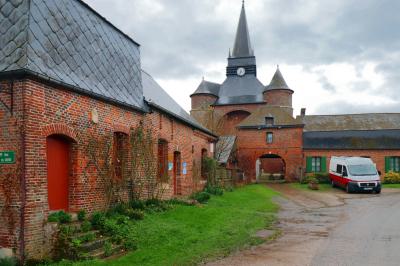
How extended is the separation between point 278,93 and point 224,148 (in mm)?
18875

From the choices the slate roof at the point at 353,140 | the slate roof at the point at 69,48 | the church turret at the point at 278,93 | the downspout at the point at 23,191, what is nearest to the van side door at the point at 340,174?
the slate roof at the point at 353,140

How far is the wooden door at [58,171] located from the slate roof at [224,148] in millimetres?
20524

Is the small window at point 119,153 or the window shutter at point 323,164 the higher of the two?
the small window at point 119,153

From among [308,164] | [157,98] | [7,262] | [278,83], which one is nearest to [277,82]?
[278,83]

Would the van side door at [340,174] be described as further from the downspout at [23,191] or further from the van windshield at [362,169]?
the downspout at [23,191]

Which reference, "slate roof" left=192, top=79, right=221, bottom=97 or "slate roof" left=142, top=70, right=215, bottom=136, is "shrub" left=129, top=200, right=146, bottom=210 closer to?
"slate roof" left=142, top=70, right=215, bottom=136

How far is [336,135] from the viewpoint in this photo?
118 feet

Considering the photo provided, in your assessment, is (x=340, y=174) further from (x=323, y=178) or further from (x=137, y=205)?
(x=137, y=205)

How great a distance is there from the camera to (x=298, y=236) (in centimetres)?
1070

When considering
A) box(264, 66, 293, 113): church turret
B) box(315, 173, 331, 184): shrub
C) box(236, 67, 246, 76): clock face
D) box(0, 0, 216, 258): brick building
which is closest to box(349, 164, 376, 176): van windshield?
box(315, 173, 331, 184): shrub

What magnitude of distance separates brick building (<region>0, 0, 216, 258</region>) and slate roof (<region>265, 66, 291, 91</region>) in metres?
36.7

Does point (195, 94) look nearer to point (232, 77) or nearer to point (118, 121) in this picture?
point (232, 77)

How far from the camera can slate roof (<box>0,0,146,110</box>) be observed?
800 centimetres

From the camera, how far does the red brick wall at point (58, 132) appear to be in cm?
752
